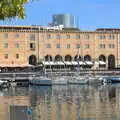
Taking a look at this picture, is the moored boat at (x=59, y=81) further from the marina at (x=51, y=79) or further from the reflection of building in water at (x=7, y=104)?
the reflection of building in water at (x=7, y=104)

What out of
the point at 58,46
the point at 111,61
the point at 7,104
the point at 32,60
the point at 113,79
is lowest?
the point at 7,104

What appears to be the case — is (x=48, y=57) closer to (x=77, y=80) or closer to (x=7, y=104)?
(x=77, y=80)

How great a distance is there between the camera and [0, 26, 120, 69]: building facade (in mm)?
145875

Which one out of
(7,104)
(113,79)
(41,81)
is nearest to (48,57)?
(113,79)

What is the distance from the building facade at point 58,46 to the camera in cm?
14588

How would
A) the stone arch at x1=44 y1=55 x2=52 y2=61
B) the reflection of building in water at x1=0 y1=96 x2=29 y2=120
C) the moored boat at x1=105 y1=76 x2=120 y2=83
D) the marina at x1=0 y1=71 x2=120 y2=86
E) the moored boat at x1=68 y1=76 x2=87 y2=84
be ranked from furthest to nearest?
the stone arch at x1=44 y1=55 x2=52 y2=61
the moored boat at x1=105 y1=76 x2=120 y2=83
the moored boat at x1=68 y1=76 x2=87 y2=84
the marina at x1=0 y1=71 x2=120 y2=86
the reflection of building in water at x1=0 y1=96 x2=29 y2=120

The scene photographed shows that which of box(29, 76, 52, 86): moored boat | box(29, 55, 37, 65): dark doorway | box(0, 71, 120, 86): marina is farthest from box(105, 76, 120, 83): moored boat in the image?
box(29, 55, 37, 65): dark doorway

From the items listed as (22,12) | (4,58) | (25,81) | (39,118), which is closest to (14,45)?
(4,58)

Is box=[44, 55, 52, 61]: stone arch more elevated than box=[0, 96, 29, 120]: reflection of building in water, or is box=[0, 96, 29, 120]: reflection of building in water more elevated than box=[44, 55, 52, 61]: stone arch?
box=[44, 55, 52, 61]: stone arch

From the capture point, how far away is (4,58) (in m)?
145

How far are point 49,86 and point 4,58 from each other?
3281cm

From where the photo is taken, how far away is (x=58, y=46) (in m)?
151

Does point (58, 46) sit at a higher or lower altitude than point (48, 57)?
higher

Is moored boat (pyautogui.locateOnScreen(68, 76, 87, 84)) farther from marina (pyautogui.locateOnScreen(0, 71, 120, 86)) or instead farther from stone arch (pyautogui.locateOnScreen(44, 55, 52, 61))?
stone arch (pyautogui.locateOnScreen(44, 55, 52, 61))
